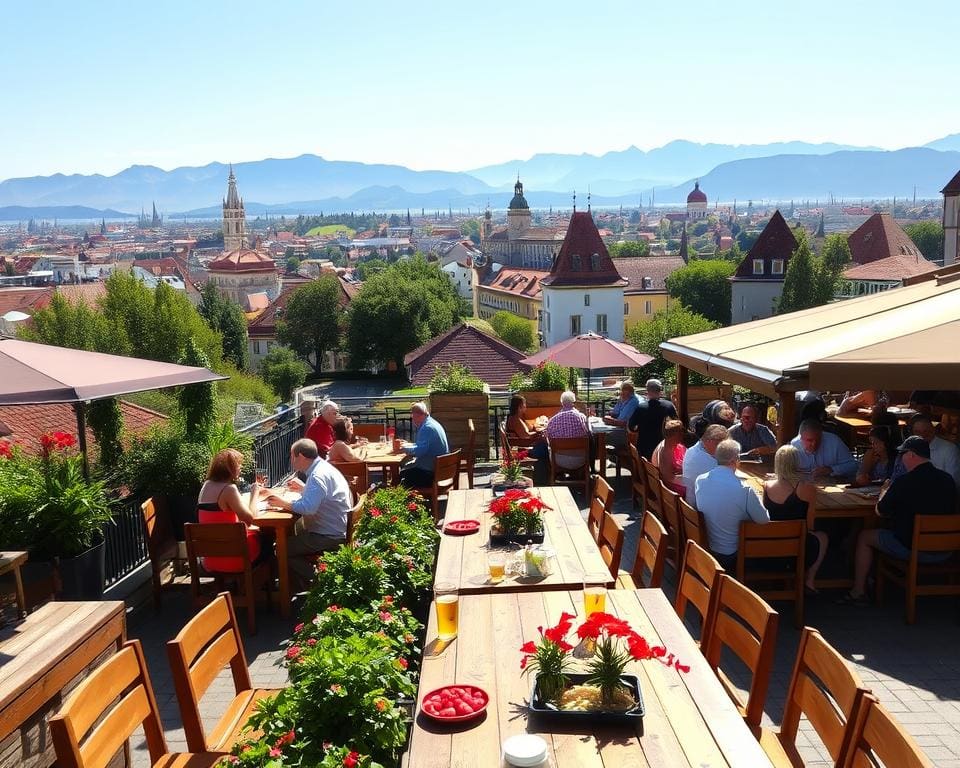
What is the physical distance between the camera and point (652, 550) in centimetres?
539

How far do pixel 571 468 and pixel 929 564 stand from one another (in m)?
4.72

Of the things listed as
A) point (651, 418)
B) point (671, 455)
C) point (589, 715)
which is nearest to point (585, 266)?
point (651, 418)

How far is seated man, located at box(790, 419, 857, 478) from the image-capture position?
7.97 meters

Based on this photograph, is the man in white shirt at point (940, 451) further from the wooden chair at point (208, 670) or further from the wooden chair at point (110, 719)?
the wooden chair at point (110, 719)

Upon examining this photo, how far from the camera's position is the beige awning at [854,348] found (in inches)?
253

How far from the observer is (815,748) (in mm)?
4742

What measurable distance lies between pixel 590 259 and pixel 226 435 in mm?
72259

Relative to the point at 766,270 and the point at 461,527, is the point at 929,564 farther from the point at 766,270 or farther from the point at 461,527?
the point at 766,270

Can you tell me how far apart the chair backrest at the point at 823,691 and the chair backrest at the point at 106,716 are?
262 cm

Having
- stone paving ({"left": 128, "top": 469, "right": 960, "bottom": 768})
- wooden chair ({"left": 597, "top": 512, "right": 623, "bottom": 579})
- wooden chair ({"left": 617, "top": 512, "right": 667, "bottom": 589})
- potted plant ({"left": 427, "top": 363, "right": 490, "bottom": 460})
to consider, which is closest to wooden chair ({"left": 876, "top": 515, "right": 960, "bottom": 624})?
stone paving ({"left": 128, "top": 469, "right": 960, "bottom": 768})

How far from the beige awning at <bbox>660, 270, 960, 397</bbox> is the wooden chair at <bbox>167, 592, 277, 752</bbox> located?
15.0ft

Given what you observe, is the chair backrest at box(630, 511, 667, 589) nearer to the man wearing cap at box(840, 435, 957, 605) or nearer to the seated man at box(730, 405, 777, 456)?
the man wearing cap at box(840, 435, 957, 605)

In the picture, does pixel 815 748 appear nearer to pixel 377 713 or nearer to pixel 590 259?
pixel 377 713

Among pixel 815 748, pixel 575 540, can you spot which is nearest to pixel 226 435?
pixel 575 540
